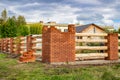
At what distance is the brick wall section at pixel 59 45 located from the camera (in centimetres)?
1362

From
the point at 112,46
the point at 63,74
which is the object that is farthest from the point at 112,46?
the point at 63,74

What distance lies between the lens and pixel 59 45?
13727 mm

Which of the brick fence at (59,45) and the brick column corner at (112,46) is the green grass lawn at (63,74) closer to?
the brick fence at (59,45)

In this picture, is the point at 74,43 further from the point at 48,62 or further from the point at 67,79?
the point at 67,79

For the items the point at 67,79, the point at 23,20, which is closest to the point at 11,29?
the point at 23,20

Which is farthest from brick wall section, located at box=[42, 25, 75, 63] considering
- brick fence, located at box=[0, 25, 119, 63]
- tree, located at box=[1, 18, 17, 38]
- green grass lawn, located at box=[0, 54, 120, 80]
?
tree, located at box=[1, 18, 17, 38]

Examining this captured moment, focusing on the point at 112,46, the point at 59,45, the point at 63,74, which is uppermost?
the point at 59,45

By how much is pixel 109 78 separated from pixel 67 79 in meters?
1.13

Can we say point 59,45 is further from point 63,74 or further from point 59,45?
point 63,74

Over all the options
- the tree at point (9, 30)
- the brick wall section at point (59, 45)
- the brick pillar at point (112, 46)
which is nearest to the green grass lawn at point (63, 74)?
the brick wall section at point (59, 45)

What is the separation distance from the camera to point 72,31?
14180 mm

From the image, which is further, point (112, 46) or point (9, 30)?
point (9, 30)

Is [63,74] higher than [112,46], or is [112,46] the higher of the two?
[112,46]

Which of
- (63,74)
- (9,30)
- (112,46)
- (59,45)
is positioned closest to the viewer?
(63,74)
